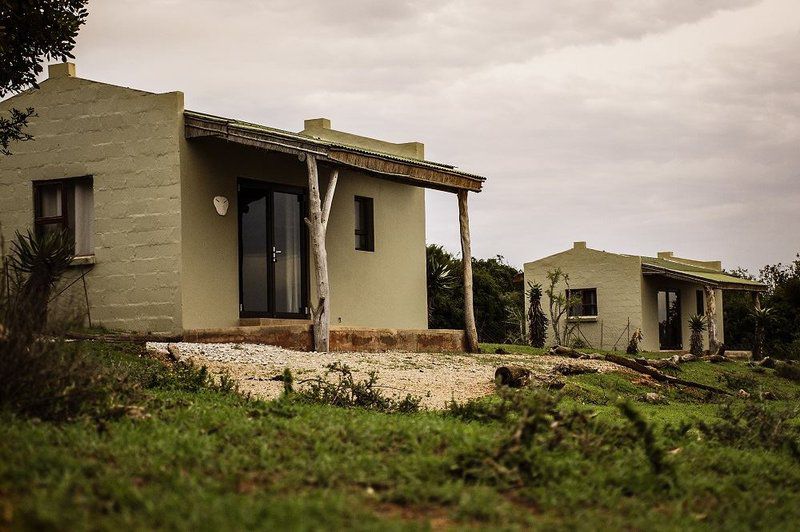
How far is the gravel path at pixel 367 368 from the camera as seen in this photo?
37.4 ft

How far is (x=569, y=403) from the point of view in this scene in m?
11.5

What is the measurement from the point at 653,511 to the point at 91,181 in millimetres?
12969

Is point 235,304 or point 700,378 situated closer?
point 235,304

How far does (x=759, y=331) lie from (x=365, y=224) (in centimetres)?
1549

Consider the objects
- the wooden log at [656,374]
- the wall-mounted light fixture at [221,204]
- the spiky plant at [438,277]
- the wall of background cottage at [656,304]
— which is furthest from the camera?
the wall of background cottage at [656,304]

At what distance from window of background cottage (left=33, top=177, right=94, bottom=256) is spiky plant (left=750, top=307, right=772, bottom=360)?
1979 centimetres

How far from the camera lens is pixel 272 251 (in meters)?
18.0

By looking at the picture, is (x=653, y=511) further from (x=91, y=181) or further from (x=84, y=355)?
(x=91, y=181)

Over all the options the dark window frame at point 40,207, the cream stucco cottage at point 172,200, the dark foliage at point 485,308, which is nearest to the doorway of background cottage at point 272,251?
the cream stucco cottage at point 172,200

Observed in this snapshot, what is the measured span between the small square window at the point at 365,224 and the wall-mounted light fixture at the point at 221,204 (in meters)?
4.22

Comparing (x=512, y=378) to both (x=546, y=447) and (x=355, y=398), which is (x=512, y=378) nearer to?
(x=355, y=398)

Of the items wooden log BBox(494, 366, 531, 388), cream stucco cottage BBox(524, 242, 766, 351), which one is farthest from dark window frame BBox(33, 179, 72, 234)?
cream stucco cottage BBox(524, 242, 766, 351)

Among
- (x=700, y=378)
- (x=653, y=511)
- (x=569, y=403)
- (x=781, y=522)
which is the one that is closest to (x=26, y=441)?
(x=653, y=511)

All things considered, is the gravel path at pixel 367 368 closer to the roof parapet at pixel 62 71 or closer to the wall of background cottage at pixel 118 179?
the wall of background cottage at pixel 118 179
